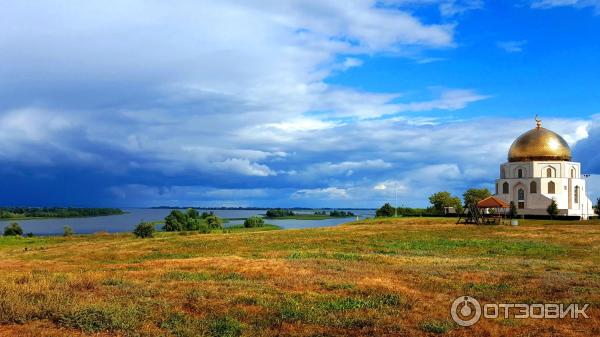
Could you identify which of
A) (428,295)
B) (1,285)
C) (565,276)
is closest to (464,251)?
(565,276)

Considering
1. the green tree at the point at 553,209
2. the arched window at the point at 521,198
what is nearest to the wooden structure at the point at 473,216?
the green tree at the point at 553,209

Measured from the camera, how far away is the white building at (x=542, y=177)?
8681 centimetres

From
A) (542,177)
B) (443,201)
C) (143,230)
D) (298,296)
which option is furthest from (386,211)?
(298,296)

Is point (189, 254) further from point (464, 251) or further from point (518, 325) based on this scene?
point (518, 325)

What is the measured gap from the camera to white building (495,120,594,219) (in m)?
86.8

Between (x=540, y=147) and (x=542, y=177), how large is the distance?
5.80m

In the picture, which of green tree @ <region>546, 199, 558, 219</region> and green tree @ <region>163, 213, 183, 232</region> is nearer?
green tree @ <region>546, 199, 558, 219</region>

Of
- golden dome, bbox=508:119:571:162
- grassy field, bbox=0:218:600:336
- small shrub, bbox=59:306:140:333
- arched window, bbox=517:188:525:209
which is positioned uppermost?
golden dome, bbox=508:119:571:162

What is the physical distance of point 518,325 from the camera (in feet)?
36.6

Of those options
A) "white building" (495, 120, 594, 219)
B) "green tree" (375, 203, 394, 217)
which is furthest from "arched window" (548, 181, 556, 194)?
"green tree" (375, 203, 394, 217)

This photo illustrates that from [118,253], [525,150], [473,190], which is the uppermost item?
[525,150]

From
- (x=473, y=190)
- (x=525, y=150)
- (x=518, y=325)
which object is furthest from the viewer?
(x=473, y=190)

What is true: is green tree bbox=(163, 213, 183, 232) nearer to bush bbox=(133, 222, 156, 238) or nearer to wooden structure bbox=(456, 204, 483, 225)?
bush bbox=(133, 222, 156, 238)

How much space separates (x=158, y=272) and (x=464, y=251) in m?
19.9
